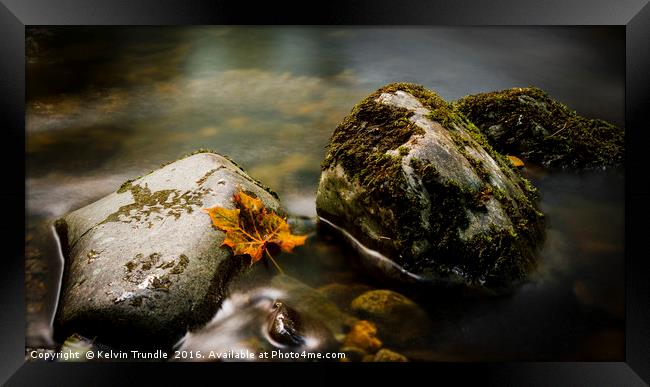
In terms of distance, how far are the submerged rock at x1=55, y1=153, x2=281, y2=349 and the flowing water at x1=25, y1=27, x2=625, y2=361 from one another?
392 mm

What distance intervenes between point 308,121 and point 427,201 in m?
1.65

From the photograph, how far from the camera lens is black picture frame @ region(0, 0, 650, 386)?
10.5 feet

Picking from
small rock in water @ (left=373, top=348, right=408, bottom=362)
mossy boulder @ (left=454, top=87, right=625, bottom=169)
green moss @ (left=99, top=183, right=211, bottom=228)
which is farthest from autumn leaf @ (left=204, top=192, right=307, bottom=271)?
mossy boulder @ (left=454, top=87, right=625, bottom=169)

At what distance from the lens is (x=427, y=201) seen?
10.2ft

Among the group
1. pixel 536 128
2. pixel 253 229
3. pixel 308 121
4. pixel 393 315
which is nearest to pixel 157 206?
pixel 253 229

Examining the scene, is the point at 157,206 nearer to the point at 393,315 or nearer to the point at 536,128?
the point at 393,315

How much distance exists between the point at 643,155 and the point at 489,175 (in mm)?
1152

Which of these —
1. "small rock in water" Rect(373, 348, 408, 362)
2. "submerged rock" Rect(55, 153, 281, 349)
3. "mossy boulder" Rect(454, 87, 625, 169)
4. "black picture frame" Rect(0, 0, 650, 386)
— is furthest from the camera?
"mossy boulder" Rect(454, 87, 625, 169)

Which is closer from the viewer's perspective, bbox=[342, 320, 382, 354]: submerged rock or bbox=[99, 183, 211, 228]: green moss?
bbox=[342, 320, 382, 354]: submerged rock

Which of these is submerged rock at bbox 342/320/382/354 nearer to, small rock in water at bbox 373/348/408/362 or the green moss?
small rock in water at bbox 373/348/408/362

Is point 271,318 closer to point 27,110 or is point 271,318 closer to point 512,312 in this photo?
point 512,312
